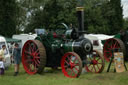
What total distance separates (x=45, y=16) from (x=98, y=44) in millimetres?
16264

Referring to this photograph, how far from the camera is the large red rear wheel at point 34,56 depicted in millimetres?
8203

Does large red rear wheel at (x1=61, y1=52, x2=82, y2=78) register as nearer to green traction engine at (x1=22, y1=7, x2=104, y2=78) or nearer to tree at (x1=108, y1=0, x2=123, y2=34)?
green traction engine at (x1=22, y1=7, x2=104, y2=78)

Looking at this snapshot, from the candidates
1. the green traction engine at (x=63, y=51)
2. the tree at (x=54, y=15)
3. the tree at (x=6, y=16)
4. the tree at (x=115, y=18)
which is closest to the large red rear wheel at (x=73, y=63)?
the green traction engine at (x=63, y=51)

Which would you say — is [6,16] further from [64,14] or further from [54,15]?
[54,15]

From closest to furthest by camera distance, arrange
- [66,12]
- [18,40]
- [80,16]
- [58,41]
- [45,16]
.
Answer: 1. [80,16]
2. [58,41]
3. [18,40]
4. [66,12]
5. [45,16]

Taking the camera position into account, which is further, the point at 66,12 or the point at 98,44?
the point at 66,12

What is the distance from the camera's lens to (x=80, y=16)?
8117mm

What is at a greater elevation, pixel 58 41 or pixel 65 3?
pixel 65 3

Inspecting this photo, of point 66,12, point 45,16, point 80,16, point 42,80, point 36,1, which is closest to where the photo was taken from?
point 42,80

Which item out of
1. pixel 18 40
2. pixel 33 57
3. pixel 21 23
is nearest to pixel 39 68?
pixel 33 57

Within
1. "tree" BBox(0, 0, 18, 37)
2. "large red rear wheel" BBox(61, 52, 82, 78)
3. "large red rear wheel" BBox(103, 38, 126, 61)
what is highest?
"tree" BBox(0, 0, 18, 37)

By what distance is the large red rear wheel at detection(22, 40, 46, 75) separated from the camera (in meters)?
8.20

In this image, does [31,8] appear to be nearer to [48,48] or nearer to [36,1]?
[36,1]

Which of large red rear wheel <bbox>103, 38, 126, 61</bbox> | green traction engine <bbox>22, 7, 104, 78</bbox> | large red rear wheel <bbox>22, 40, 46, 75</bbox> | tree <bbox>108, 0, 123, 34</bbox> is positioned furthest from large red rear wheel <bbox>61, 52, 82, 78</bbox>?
tree <bbox>108, 0, 123, 34</bbox>
